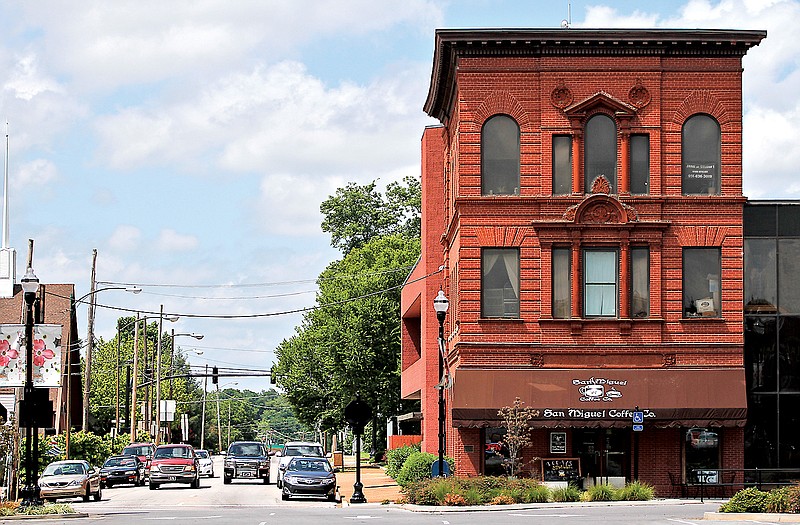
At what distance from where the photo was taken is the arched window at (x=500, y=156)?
143 ft

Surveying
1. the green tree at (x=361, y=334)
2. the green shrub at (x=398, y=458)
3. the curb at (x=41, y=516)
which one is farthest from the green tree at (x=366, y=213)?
the curb at (x=41, y=516)

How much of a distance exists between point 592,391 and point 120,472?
26.0 metres

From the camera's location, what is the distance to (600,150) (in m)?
43.8

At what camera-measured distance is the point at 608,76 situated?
143 feet

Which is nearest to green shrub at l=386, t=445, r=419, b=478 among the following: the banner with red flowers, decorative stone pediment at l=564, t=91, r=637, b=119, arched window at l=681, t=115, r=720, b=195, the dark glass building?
the banner with red flowers

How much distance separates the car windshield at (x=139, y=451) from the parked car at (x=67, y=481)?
1728 centimetres

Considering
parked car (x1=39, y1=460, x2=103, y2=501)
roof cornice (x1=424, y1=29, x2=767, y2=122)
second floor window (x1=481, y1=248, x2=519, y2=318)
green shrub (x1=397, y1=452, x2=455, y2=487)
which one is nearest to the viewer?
roof cornice (x1=424, y1=29, x2=767, y2=122)

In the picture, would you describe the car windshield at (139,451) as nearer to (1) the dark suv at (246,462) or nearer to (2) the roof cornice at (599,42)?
(1) the dark suv at (246,462)

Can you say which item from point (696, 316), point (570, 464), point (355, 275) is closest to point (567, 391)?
point (570, 464)

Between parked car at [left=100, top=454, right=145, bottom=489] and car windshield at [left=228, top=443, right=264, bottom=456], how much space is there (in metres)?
4.48

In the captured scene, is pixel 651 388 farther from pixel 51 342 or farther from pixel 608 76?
Result: pixel 51 342

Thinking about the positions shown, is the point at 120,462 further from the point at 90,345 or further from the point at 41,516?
the point at 41,516

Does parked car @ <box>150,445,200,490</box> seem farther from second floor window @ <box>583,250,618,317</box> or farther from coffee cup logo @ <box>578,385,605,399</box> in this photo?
second floor window @ <box>583,250,618,317</box>

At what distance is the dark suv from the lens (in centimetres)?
5978
